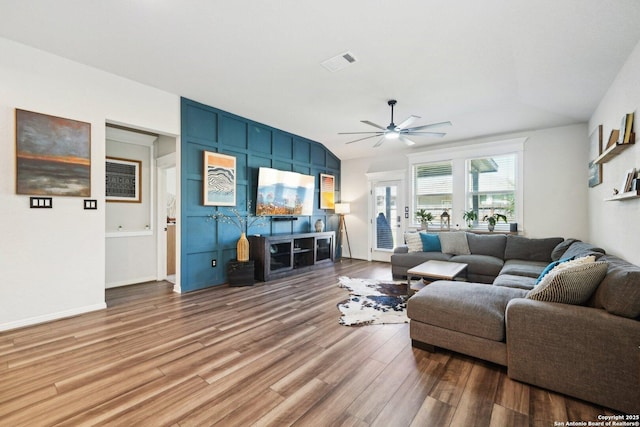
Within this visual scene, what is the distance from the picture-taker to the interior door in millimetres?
6586

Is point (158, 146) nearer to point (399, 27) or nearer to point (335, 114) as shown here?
point (335, 114)

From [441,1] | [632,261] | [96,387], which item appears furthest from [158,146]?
[632,261]

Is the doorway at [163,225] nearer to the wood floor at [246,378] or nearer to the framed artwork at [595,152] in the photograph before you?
the wood floor at [246,378]

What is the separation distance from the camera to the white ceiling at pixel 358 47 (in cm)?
227

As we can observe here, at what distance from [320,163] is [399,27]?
4.32 meters

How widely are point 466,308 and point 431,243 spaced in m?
2.99

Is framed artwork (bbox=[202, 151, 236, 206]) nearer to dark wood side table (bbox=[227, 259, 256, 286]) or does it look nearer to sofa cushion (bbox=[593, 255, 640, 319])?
dark wood side table (bbox=[227, 259, 256, 286])

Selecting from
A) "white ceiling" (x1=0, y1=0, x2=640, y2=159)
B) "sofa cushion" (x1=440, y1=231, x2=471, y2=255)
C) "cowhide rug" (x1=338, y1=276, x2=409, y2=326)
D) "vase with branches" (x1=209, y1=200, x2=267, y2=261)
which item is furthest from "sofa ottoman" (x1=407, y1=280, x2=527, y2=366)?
"vase with branches" (x1=209, y1=200, x2=267, y2=261)

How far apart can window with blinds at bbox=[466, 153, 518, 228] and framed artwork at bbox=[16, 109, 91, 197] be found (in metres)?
6.31

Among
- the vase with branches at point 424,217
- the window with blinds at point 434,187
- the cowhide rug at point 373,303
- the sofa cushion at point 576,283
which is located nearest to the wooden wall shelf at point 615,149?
the sofa cushion at point 576,283

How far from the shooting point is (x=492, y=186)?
17.8 feet

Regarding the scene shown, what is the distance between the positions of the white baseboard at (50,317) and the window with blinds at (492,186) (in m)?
6.32

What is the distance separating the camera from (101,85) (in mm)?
3422

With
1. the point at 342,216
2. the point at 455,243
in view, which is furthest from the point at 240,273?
the point at 455,243
